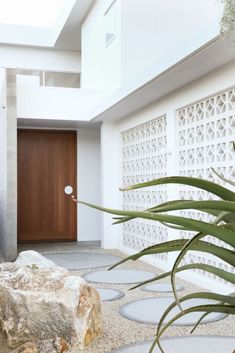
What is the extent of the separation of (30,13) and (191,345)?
16.1 m

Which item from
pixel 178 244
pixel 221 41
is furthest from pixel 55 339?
pixel 221 41

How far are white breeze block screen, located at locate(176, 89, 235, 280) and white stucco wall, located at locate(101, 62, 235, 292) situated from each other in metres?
0.12

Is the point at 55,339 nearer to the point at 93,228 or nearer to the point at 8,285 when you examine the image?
the point at 8,285

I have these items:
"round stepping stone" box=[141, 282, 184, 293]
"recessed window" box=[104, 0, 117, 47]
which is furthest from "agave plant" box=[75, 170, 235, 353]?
"recessed window" box=[104, 0, 117, 47]

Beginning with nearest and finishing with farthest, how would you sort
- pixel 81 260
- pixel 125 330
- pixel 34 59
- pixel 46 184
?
pixel 125 330, pixel 81 260, pixel 46 184, pixel 34 59

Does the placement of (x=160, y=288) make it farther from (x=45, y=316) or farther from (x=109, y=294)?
(x=45, y=316)

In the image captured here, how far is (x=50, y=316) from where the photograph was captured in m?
3.86

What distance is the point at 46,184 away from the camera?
39.2 feet

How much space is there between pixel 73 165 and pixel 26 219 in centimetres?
184

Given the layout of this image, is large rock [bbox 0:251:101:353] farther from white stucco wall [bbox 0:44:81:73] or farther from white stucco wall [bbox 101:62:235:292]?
white stucco wall [bbox 0:44:81:73]

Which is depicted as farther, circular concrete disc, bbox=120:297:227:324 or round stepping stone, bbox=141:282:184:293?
round stepping stone, bbox=141:282:184:293

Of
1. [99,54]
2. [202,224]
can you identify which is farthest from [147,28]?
[202,224]

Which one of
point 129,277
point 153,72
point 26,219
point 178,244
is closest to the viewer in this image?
point 178,244

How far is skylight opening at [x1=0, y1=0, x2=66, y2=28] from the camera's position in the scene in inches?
638
